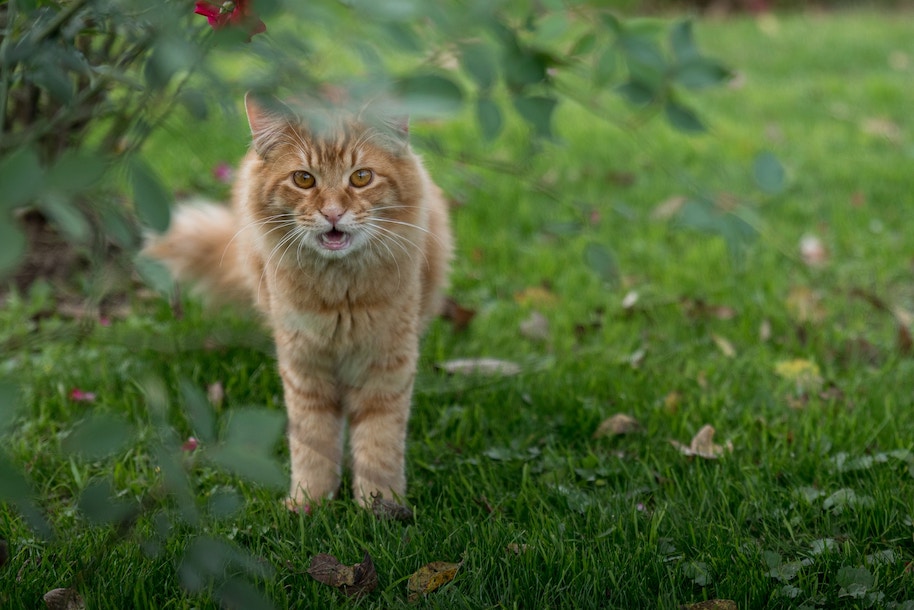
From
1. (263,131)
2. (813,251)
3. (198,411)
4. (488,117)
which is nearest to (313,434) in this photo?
(263,131)

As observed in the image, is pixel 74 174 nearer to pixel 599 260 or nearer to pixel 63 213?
pixel 63 213

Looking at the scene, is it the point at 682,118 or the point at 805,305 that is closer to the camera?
the point at 682,118

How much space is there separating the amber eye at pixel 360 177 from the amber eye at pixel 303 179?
0.09 m

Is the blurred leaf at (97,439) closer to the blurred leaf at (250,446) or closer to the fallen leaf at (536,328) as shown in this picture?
the blurred leaf at (250,446)

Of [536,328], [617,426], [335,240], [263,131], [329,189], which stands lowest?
[536,328]

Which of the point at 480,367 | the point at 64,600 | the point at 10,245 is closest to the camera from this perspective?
the point at 10,245

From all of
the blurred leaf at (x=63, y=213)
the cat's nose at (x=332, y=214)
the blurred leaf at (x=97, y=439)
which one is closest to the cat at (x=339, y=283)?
the cat's nose at (x=332, y=214)

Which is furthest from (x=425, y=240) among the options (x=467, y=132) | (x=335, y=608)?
(x=467, y=132)

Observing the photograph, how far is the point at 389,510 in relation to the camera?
7.77 ft

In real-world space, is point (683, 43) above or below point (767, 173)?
above

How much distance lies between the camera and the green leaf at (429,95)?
1134 millimetres

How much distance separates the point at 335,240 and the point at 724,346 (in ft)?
5.50

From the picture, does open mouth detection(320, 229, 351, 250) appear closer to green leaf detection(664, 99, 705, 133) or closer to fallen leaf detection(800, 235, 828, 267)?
green leaf detection(664, 99, 705, 133)

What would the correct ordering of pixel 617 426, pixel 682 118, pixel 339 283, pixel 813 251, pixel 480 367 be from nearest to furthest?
1. pixel 682 118
2. pixel 339 283
3. pixel 617 426
4. pixel 480 367
5. pixel 813 251
